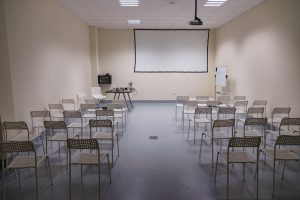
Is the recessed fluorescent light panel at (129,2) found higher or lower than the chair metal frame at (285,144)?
higher

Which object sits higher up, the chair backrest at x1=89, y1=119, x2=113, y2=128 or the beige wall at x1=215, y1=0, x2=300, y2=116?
the beige wall at x1=215, y1=0, x2=300, y2=116

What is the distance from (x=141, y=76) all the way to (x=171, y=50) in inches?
69.2

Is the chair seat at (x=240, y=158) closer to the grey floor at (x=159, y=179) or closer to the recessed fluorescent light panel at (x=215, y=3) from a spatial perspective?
the grey floor at (x=159, y=179)

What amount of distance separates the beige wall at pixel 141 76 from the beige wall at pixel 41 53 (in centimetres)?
229

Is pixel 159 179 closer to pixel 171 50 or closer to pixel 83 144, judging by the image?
pixel 83 144

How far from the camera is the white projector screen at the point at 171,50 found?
10.4 m

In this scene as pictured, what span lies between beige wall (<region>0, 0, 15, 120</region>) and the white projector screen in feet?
22.8

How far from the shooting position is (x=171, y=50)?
1054cm

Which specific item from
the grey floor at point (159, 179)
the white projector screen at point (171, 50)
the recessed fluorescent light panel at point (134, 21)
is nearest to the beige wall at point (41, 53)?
the grey floor at point (159, 179)

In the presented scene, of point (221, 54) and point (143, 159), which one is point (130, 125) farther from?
point (221, 54)

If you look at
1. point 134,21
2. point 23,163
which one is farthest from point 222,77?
point 23,163

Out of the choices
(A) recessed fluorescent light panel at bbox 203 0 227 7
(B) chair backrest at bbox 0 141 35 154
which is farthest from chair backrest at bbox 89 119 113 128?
(A) recessed fluorescent light panel at bbox 203 0 227 7

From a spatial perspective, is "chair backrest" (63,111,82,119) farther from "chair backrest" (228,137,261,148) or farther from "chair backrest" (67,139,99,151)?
"chair backrest" (228,137,261,148)

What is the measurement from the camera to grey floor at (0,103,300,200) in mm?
3021
